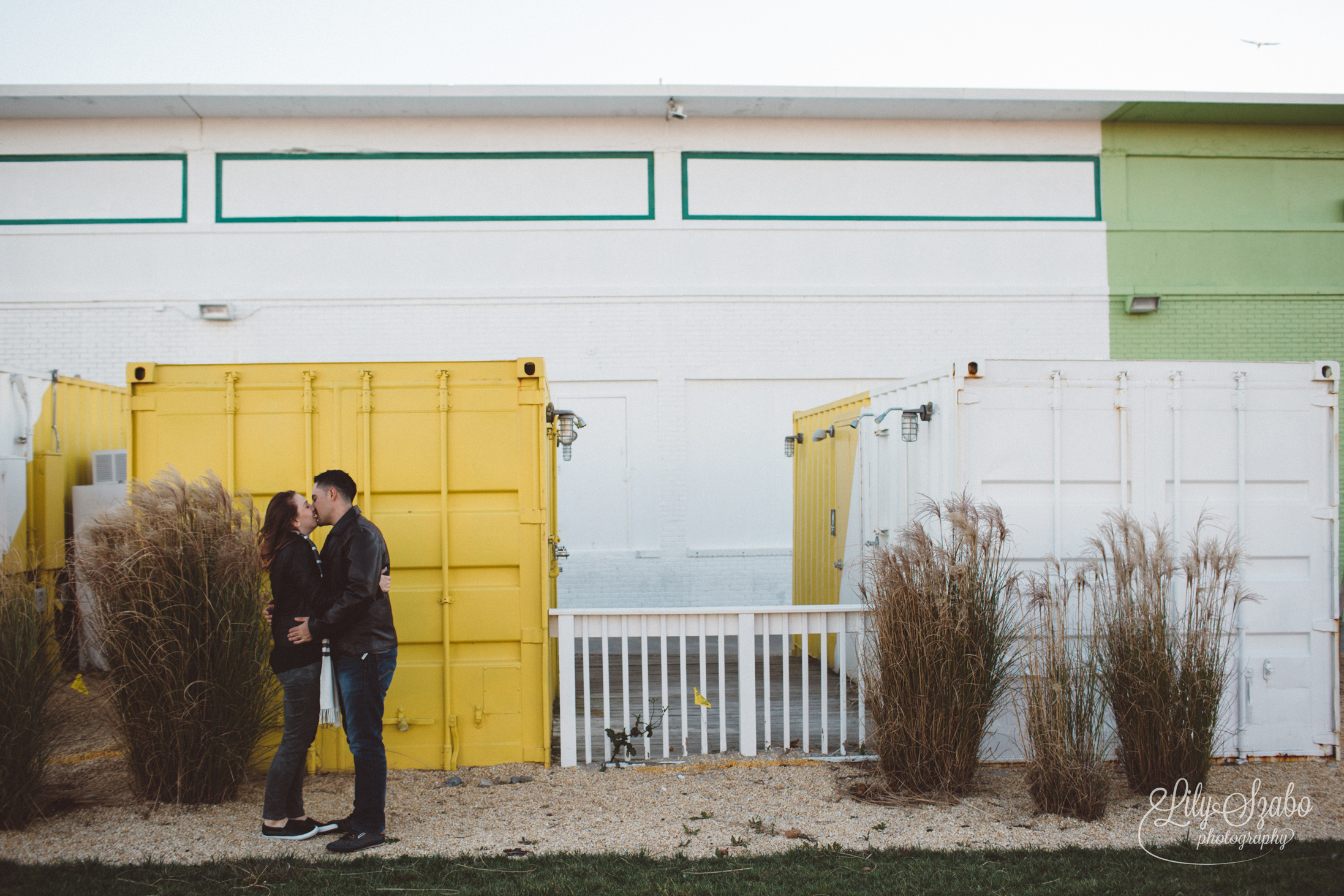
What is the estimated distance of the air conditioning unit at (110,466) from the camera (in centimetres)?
836

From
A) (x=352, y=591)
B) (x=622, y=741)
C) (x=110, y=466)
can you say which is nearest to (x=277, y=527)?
(x=352, y=591)

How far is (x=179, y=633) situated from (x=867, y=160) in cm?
962

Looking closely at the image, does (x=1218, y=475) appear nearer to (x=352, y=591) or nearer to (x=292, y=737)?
(x=352, y=591)

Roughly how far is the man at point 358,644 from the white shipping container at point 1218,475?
3.50 metres

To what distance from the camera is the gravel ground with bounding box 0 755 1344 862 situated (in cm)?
423

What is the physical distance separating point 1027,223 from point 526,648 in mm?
8939

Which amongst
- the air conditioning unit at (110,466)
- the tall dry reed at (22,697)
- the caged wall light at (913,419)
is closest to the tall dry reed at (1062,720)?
the caged wall light at (913,419)

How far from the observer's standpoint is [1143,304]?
1109 centimetres

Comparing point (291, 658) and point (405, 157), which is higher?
point (405, 157)

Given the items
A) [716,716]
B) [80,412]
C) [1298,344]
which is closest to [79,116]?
[80,412]

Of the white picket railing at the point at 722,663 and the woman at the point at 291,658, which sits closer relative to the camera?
the woman at the point at 291,658

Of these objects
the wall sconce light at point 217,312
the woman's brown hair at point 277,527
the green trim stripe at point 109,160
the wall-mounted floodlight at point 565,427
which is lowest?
the woman's brown hair at point 277,527

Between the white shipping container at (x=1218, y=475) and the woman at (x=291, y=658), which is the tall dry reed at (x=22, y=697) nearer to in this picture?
the woman at (x=291, y=658)

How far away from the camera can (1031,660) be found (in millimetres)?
4613
